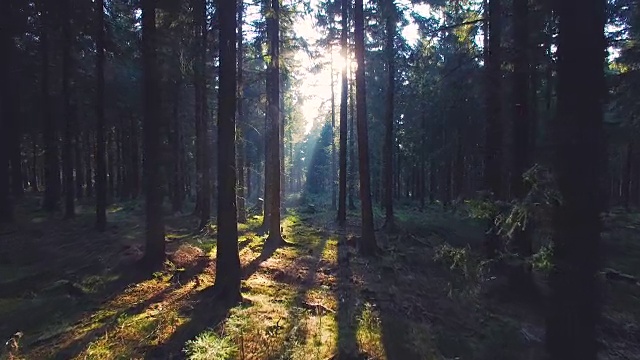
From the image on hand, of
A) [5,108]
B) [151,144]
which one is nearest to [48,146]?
[5,108]

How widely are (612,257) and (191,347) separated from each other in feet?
54.6

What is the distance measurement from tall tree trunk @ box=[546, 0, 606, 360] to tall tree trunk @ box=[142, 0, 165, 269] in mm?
8774

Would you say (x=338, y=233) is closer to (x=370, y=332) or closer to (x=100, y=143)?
(x=100, y=143)

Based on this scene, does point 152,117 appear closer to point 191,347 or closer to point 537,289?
point 191,347

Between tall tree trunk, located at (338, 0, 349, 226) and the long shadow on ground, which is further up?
tall tree trunk, located at (338, 0, 349, 226)

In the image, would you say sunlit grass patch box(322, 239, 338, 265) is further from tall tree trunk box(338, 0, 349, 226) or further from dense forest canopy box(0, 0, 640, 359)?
tall tree trunk box(338, 0, 349, 226)

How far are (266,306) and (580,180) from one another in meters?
6.10

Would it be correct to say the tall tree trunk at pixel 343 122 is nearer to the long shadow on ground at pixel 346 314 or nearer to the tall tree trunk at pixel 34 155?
the long shadow on ground at pixel 346 314

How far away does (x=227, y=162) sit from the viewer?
8641 mm

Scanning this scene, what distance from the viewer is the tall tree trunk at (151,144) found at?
10.3m

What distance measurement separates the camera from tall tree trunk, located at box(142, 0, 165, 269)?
1028cm

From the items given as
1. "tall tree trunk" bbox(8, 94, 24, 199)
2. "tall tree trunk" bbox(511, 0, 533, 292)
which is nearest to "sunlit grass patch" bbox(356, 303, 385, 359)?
"tall tree trunk" bbox(511, 0, 533, 292)

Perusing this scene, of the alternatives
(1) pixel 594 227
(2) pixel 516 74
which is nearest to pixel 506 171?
(2) pixel 516 74

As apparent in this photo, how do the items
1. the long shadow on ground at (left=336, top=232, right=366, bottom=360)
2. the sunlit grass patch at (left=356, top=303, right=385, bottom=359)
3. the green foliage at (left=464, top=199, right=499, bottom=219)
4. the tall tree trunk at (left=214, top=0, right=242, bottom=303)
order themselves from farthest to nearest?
Result: 1. the tall tree trunk at (left=214, top=0, right=242, bottom=303)
2. the sunlit grass patch at (left=356, top=303, right=385, bottom=359)
3. the long shadow on ground at (left=336, top=232, right=366, bottom=360)
4. the green foliage at (left=464, top=199, right=499, bottom=219)
